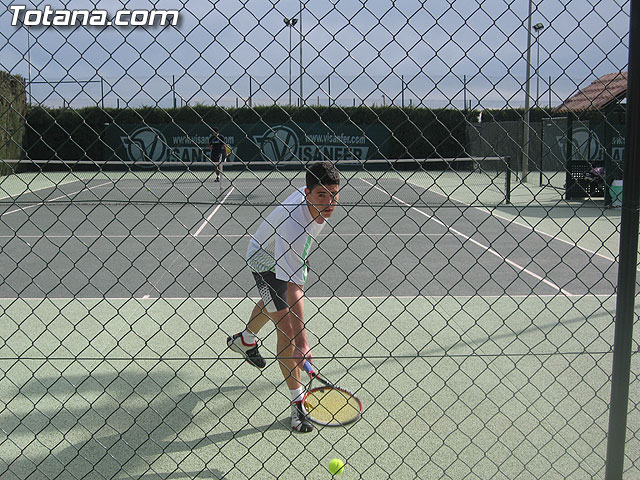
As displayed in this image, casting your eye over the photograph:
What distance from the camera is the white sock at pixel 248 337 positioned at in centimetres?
396

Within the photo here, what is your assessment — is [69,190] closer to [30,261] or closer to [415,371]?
[30,261]

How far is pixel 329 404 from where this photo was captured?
3490 millimetres

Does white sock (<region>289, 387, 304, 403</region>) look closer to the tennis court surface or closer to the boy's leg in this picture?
the tennis court surface

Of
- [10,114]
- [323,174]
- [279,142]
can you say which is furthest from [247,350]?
[279,142]

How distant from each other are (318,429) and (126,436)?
1.01 metres

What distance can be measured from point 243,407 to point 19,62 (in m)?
2.21

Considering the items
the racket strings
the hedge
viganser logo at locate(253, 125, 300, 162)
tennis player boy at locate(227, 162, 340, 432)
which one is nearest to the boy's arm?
tennis player boy at locate(227, 162, 340, 432)

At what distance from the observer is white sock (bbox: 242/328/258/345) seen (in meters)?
3.96

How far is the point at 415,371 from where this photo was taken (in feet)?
13.6

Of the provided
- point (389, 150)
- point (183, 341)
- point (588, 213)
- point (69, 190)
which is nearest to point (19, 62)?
point (183, 341)

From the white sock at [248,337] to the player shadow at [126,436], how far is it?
0.28 metres

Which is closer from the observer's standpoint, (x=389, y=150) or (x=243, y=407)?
(x=243, y=407)

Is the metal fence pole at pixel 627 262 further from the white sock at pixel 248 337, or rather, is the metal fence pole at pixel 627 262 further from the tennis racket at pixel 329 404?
the white sock at pixel 248 337

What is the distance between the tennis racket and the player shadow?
0.20 meters
